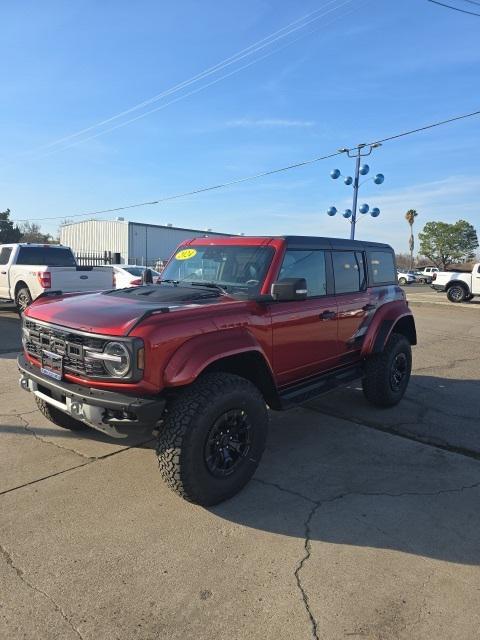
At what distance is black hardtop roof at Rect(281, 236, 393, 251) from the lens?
4492 millimetres

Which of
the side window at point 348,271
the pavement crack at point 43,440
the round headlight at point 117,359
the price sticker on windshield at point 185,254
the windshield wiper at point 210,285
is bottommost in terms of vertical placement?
the pavement crack at point 43,440

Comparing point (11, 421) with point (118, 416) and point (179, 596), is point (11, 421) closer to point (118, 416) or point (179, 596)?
point (118, 416)

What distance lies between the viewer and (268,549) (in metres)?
2.94

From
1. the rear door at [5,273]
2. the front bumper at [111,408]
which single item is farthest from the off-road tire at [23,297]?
the front bumper at [111,408]

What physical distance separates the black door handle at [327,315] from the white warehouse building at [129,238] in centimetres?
4720

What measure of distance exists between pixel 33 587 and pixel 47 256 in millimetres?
11849

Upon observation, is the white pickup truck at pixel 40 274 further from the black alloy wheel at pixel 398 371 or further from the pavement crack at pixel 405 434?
the black alloy wheel at pixel 398 371

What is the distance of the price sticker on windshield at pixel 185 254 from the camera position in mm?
4938

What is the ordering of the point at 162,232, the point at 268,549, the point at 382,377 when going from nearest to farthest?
1. the point at 268,549
2. the point at 382,377
3. the point at 162,232

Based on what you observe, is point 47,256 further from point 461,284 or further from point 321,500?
point 461,284

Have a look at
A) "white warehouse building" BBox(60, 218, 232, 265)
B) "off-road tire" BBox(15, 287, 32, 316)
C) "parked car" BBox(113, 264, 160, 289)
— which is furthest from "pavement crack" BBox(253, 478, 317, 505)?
"white warehouse building" BBox(60, 218, 232, 265)

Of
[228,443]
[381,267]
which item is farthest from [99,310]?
[381,267]

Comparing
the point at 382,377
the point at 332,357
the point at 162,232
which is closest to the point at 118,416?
the point at 332,357

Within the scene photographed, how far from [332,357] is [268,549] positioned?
2.28 metres
